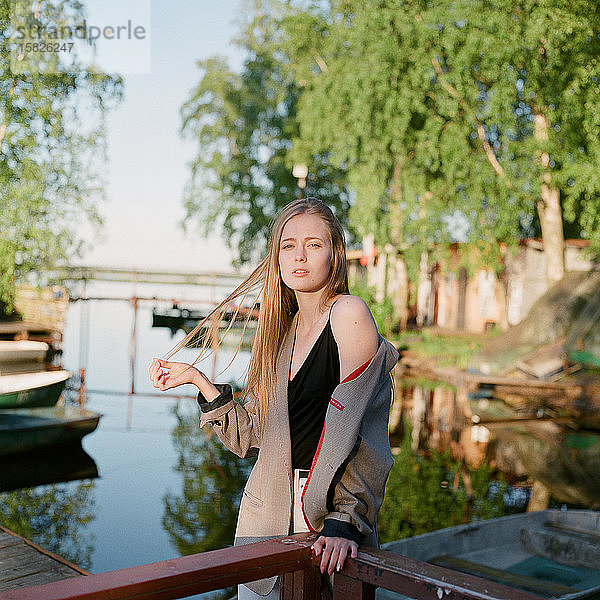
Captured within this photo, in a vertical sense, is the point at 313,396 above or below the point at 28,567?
above

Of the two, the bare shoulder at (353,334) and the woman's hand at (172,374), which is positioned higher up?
the bare shoulder at (353,334)

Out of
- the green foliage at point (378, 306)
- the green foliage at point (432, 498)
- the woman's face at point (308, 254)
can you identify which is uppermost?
the woman's face at point (308, 254)

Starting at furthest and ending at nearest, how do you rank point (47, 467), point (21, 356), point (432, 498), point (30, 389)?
point (21, 356) < point (30, 389) < point (47, 467) < point (432, 498)

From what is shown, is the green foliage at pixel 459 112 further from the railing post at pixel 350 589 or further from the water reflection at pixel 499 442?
the railing post at pixel 350 589

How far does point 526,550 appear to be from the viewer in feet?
23.0

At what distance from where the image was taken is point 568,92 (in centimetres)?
1723

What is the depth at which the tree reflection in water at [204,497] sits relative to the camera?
870 cm

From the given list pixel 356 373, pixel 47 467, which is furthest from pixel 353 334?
pixel 47 467

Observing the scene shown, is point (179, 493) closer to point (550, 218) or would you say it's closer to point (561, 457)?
point (561, 457)

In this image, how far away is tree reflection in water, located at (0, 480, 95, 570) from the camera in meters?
8.51

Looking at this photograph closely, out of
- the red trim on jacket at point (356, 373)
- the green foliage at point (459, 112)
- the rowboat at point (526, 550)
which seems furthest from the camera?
the green foliage at point (459, 112)

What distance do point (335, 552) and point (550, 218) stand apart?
19876 millimetres

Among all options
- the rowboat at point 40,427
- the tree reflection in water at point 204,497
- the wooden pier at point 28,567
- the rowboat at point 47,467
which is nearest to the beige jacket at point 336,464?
the wooden pier at point 28,567

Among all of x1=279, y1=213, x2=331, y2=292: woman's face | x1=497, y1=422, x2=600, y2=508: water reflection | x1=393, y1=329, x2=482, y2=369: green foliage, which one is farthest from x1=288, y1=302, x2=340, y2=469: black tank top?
x1=393, y1=329, x2=482, y2=369: green foliage
